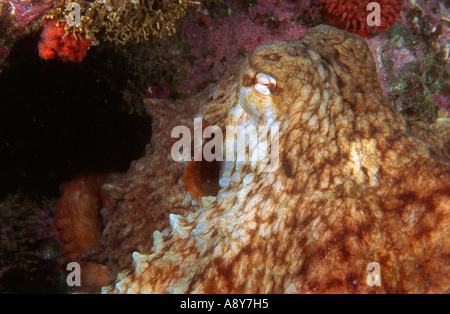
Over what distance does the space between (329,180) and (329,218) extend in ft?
1.01

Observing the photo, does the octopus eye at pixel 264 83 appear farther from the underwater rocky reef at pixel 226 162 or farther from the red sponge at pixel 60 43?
the red sponge at pixel 60 43

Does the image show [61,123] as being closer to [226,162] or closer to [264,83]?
[226,162]

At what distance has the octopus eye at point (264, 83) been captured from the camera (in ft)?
7.18

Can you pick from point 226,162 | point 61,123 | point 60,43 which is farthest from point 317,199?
point 61,123

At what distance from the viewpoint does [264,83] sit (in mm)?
2205

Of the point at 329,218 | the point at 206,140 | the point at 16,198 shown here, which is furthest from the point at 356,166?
the point at 16,198

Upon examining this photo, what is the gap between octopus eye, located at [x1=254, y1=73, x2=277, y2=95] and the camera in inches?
86.2

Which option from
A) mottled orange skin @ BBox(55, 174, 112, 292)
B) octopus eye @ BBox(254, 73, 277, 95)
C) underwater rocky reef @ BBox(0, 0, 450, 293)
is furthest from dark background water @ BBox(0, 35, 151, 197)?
octopus eye @ BBox(254, 73, 277, 95)

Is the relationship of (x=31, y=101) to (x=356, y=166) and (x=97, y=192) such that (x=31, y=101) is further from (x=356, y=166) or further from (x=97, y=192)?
(x=356, y=166)

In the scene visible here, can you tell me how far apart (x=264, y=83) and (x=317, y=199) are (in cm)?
91

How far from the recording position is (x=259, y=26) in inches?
168

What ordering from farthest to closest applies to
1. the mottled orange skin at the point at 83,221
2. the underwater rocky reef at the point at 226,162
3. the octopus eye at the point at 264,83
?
the mottled orange skin at the point at 83,221, the octopus eye at the point at 264,83, the underwater rocky reef at the point at 226,162

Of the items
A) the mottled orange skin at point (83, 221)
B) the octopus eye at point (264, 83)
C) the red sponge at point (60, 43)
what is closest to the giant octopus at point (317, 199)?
the octopus eye at point (264, 83)

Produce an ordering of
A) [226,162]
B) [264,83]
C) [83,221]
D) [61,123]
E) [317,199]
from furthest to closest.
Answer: [83,221] < [61,123] < [226,162] < [264,83] < [317,199]
